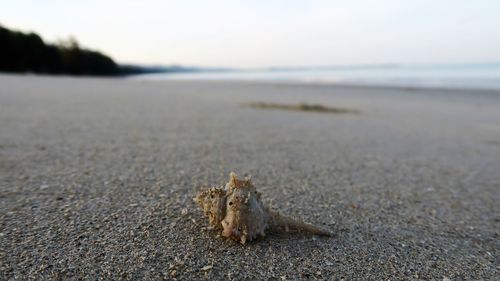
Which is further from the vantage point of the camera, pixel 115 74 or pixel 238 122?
pixel 115 74

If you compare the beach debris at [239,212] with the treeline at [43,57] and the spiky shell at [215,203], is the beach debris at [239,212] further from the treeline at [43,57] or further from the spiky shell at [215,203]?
the treeline at [43,57]

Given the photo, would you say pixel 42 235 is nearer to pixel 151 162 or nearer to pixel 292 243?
pixel 292 243

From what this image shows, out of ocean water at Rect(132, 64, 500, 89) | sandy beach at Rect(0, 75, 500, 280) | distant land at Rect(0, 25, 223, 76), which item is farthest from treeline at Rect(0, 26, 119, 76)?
sandy beach at Rect(0, 75, 500, 280)

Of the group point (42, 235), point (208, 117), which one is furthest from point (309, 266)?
point (208, 117)

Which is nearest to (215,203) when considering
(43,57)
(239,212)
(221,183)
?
(239,212)

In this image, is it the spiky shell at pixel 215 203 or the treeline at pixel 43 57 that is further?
the treeline at pixel 43 57

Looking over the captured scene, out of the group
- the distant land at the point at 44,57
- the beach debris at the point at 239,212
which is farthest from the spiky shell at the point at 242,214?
the distant land at the point at 44,57
